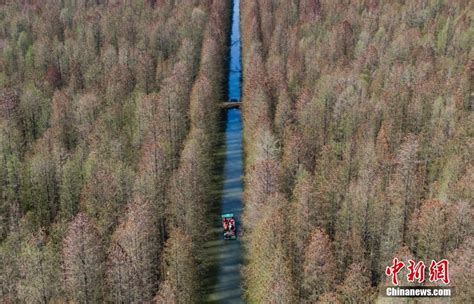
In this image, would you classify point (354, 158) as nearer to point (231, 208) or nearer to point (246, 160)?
point (231, 208)

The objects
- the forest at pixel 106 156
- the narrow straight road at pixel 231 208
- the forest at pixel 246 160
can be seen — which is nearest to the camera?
the forest at pixel 106 156

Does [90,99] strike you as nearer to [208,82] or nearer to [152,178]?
[208,82]

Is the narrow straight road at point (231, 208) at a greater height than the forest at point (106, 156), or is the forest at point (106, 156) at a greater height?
the forest at point (106, 156)

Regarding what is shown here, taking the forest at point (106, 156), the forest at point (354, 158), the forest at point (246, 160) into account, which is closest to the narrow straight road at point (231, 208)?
the forest at point (246, 160)

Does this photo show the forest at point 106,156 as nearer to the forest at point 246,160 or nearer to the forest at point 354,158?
the forest at point 246,160

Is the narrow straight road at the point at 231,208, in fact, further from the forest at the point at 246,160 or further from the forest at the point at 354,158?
the forest at the point at 354,158

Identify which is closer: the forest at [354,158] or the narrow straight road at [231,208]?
the forest at [354,158]

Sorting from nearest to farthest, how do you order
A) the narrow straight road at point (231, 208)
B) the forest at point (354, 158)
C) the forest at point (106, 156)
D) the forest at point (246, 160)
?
the forest at point (106, 156)
the forest at point (246, 160)
the forest at point (354, 158)
the narrow straight road at point (231, 208)
